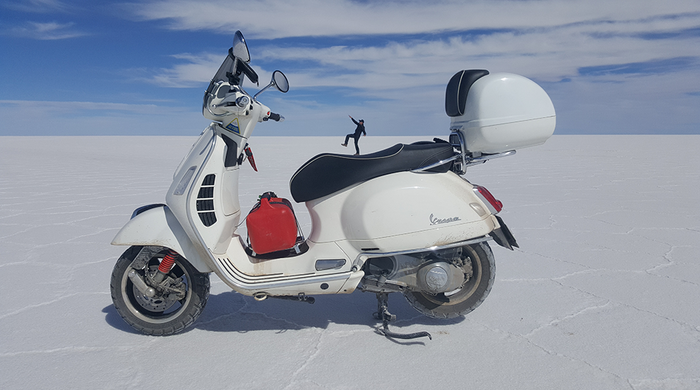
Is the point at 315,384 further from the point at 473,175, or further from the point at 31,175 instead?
the point at 31,175

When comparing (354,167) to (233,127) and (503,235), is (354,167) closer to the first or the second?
(233,127)

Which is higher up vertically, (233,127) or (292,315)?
(233,127)

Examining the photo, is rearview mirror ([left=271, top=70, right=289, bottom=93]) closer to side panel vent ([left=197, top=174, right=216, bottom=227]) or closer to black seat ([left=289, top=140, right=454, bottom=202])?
black seat ([left=289, top=140, right=454, bottom=202])

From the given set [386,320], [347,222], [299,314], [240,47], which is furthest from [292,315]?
[240,47]

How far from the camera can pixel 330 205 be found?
8.00ft

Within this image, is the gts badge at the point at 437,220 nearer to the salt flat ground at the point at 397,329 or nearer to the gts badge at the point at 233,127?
the salt flat ground at the point at 397,329

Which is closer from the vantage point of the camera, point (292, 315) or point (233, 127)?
point (233, 127)

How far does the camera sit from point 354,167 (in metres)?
2.38

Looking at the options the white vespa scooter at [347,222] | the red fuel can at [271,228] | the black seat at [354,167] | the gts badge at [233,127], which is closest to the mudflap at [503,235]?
the white vespa scooter at [347,222]

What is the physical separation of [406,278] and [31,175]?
32.5 ft

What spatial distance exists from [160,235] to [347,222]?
0.98 m

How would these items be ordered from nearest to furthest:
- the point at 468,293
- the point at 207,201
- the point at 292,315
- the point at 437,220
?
the point at 437,220, the point at 207,201, the point at 468,293, the point at 292,315

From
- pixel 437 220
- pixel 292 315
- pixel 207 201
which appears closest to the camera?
pixel 437 220

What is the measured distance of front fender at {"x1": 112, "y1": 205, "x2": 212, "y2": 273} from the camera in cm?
239
